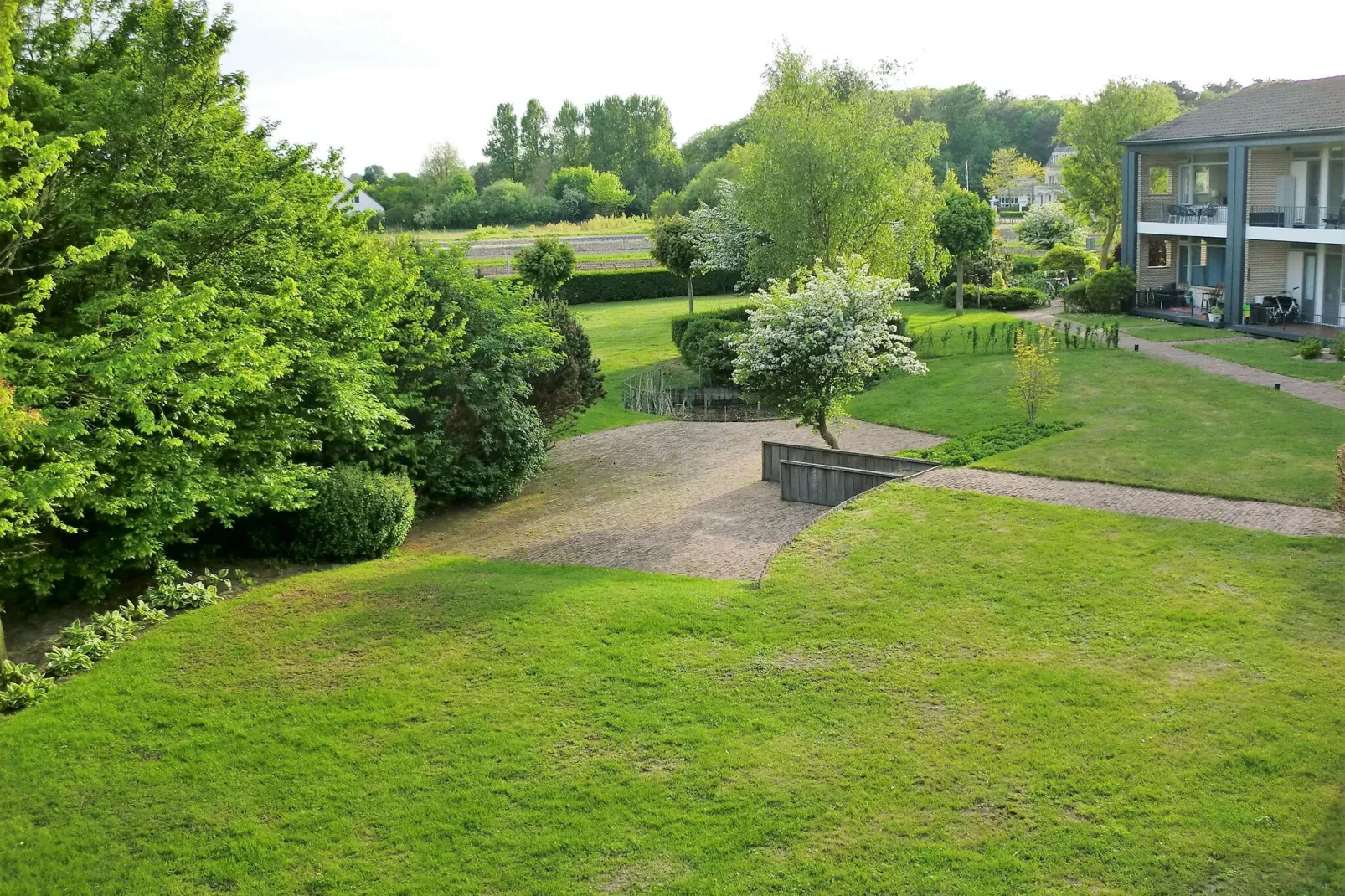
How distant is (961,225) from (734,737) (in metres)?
32.6

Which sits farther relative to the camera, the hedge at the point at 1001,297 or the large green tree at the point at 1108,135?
the large green tree at the point at 1108,135

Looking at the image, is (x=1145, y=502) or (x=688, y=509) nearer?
(x=1145, y=502)

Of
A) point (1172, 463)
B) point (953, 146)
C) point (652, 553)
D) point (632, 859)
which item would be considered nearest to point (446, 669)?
point (632, 859)

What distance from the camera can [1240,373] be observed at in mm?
25375

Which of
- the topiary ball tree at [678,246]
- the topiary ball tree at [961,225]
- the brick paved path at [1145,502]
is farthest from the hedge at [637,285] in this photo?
the brick paved path at [1145,502]

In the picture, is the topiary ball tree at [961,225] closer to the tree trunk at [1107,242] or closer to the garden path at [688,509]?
the tree trunk at [1107,242]

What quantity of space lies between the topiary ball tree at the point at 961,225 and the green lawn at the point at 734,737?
26992mm

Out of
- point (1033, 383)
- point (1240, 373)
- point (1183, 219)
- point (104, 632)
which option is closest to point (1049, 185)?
point (1183, 219)

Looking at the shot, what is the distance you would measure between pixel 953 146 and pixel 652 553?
9700cm

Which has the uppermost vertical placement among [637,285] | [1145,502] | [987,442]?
[637,285]

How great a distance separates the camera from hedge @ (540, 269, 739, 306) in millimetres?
54031

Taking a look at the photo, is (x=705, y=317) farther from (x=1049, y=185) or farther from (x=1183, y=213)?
(x=1049, y=185)

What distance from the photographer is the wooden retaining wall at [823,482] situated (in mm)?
18609

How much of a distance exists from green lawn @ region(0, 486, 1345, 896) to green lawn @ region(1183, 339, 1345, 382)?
42.4ft
